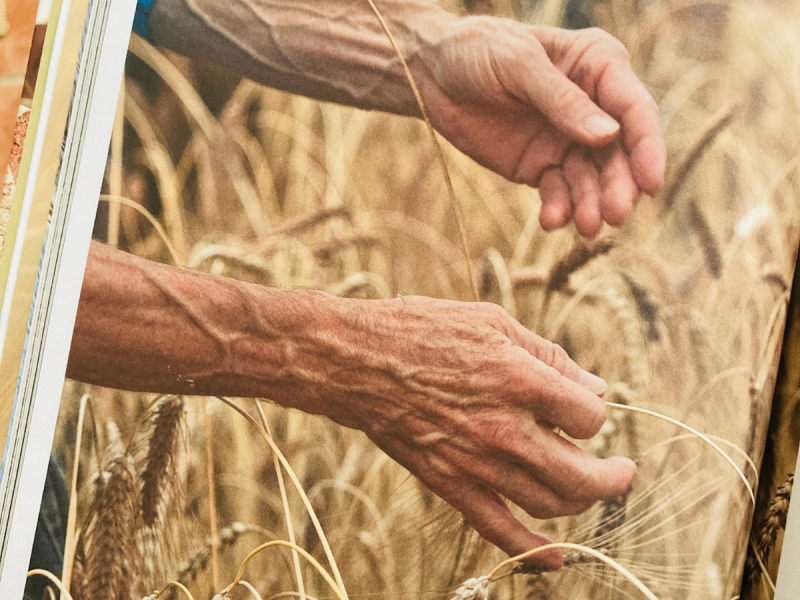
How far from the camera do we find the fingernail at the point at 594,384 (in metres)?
1.13

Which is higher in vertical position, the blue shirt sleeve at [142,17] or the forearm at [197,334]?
Answer: the blue shirt sleeve at [142,17]

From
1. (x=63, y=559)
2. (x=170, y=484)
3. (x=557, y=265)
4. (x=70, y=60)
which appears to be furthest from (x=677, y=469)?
(x=70, y=60)

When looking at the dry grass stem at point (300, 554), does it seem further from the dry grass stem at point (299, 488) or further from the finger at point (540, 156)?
the finger at point (540, 156)

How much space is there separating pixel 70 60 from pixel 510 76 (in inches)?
31.0

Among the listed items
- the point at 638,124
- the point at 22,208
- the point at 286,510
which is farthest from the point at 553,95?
the point at 22,208

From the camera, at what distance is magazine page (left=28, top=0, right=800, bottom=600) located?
3.69 ft

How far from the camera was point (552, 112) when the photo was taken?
116 cm

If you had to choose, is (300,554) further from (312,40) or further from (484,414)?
(312,40)

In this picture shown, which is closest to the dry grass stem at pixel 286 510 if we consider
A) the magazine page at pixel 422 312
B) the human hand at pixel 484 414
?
the magazine page at pixel 422 312

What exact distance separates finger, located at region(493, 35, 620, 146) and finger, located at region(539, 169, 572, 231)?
0.08 metres

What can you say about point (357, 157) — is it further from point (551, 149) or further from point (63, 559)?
point (63, 559)

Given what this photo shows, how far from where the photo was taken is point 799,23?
1130 millimetres

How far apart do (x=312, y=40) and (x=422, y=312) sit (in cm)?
53

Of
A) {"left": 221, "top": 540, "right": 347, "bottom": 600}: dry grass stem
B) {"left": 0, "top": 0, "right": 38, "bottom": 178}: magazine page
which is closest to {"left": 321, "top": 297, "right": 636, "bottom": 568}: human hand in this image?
{"left": 221, "top": 540, "right": 347, "bottom": 600}: dry grass stem
